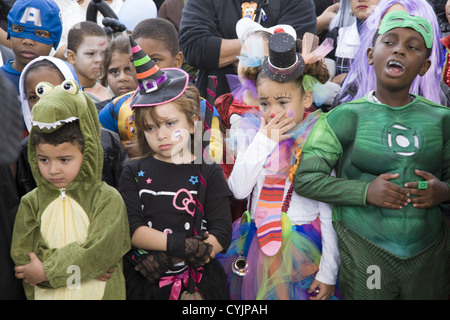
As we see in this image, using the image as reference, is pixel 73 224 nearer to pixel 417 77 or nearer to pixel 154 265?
pixel 154 265

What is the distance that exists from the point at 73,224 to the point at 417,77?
6.81 ft

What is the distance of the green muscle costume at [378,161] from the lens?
9.04ft

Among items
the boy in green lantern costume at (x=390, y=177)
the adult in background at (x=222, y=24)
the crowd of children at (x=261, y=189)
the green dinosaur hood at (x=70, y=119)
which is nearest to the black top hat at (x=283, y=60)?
the crowd of children at (x=261, y=189)

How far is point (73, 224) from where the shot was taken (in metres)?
2.71

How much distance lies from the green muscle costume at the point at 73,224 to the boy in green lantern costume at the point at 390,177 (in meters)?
1.01

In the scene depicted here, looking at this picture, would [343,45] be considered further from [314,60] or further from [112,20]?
[112,20]

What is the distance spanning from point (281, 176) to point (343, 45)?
1.40m

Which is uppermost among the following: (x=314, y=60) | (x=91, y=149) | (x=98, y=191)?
(x=314, y=60)

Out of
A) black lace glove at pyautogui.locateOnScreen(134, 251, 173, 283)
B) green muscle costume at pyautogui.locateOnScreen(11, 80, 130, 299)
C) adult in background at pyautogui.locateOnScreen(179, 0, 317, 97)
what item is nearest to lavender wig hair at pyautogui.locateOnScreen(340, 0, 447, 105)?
adult in background at pyautogui.locateOnScreen(179, 0, 317, 97)

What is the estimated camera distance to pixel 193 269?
9.18 ft

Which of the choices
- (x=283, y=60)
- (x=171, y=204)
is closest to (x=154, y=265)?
(x=171, y=204)

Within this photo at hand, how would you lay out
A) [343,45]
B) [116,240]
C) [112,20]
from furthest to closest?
1. [112,20]
2. [343,45]
3. [116,240]

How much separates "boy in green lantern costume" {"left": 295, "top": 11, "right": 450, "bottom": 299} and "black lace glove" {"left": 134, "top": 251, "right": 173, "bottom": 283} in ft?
2.56
